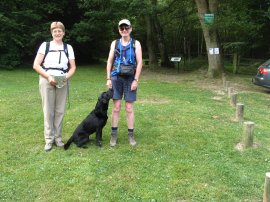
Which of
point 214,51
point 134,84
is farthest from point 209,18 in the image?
point 134,84

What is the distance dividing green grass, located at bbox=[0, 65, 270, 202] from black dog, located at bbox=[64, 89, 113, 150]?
152 millimetres

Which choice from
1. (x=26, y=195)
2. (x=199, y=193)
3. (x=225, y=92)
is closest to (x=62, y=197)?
(x=26, y=195)

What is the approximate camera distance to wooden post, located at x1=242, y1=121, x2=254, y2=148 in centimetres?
653

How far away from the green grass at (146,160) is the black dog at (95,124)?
152 mm

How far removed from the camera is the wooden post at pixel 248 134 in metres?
6.53

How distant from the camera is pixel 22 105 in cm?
1035

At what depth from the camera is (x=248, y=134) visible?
660cm

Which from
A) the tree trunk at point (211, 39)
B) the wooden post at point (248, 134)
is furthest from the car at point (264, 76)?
the wooden post at point (248, 134)

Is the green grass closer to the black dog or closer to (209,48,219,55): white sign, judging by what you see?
the black dog

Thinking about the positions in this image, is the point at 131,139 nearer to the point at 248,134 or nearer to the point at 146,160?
the point at 146,160

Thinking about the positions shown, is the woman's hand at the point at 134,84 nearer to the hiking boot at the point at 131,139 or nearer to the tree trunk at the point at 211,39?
the hiking boot at the point at 131,139

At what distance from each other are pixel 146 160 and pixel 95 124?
1.06 metres

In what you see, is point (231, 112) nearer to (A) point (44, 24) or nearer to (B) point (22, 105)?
(B) point (22, 105)

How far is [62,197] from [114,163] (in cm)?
120
